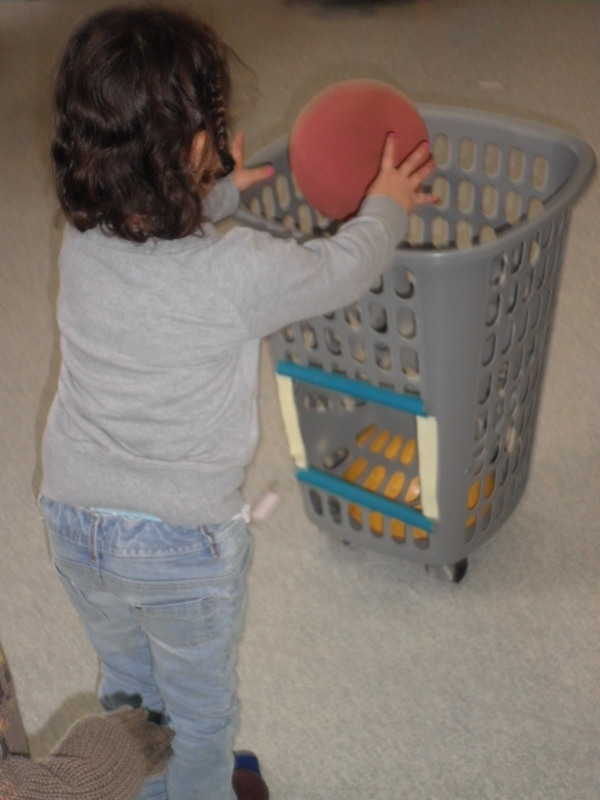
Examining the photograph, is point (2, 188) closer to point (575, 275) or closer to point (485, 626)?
point (575, 275)

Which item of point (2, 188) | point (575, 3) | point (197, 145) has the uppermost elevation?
point (197, 145)

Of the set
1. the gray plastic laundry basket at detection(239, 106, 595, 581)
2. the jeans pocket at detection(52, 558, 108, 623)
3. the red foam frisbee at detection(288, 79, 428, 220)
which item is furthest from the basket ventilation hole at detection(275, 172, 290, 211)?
the jeans pocket at detection(52, 558, 108, 623)

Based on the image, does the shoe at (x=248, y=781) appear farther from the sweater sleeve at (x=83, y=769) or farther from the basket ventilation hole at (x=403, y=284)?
the basket ventilation hole at (x=403, y=284)

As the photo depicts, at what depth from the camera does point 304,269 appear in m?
0.86

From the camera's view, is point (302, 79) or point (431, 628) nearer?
point (431, 628)

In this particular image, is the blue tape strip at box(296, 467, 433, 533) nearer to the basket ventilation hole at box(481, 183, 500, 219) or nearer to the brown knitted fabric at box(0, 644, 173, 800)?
the basket ventilation hole at box(481, 183, 500, 219)

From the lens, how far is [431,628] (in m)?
1.35

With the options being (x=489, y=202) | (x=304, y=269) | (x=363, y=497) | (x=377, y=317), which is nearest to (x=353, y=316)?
(x=377, y=317)

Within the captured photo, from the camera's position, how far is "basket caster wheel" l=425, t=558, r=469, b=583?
4.58 ft

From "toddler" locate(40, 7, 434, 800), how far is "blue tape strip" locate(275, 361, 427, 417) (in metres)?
0.28

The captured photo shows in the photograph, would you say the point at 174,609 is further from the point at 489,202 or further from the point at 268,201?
the point at 489,202

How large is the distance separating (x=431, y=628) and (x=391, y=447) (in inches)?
11.5

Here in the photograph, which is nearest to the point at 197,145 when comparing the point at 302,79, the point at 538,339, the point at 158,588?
the point at 158,588

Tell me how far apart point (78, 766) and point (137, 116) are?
0.50 meters
